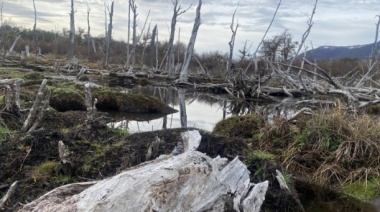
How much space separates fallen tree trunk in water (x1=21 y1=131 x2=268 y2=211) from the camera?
8.92ft

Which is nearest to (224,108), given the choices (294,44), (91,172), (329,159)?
(329,159)

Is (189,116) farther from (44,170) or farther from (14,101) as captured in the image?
(44,170)

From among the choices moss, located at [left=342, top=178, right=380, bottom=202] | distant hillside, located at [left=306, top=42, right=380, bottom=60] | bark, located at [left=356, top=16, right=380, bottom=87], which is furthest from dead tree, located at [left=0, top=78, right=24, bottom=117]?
distant hillside, located at [left=306, top=42, right=380, bottom=60]

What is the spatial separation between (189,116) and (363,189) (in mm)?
8621

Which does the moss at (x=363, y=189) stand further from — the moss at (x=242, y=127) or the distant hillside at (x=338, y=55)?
the distant hillside at (x=338, y=55)

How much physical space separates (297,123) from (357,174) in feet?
5.44

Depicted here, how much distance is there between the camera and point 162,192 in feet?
9.48

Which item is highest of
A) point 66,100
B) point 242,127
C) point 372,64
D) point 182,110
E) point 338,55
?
point 338,55

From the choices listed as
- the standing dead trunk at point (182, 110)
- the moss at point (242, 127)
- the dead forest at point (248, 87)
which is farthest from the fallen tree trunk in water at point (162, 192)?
the standing dead trunk at point (182, 110)

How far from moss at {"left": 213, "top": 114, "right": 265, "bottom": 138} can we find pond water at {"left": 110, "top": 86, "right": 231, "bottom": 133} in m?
1.91

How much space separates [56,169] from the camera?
4.52 metres

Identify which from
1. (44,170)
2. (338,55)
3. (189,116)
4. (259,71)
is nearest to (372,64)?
(259,71)

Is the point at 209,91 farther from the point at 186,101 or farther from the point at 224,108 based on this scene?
the point at 224,108

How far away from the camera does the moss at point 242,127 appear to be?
8344 mm
